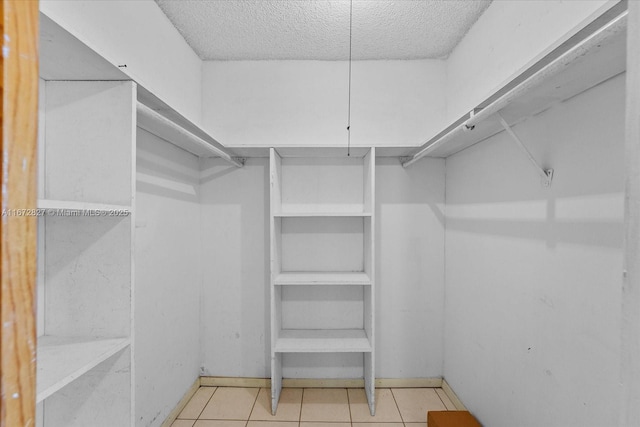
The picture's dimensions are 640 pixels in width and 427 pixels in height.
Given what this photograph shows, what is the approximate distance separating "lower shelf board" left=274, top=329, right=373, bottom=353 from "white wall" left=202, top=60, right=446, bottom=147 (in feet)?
4.60

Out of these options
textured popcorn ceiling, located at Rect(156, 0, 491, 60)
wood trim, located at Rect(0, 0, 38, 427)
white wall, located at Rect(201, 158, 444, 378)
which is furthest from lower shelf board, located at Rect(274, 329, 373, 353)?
textured popcorn ceiling, located at Rect(156, 0, 491, 60)

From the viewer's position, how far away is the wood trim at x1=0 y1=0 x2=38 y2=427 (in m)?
0.26

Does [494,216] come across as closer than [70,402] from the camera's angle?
No

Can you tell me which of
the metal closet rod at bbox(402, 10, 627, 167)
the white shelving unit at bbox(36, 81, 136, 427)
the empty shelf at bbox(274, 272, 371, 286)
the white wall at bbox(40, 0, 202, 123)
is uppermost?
the white wall at bbox(40, 0, 202, 123)

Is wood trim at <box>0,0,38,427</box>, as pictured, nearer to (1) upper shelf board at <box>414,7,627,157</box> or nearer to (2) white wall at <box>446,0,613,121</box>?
(1) upper shelf board at <box>414,7,627,157</box>

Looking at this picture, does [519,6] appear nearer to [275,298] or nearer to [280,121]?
[280,121]

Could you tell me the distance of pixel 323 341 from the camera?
2.10 m

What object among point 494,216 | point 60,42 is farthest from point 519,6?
point 60,42

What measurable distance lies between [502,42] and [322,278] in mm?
1696

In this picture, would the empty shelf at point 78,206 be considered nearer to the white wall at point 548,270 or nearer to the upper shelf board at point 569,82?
the upper shelf board at point 569,82

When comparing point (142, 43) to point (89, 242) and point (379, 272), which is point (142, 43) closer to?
point (89, 242)

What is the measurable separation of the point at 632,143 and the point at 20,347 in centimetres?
60

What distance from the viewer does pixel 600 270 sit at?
103cm

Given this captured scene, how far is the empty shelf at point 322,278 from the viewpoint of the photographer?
2.01 meters
